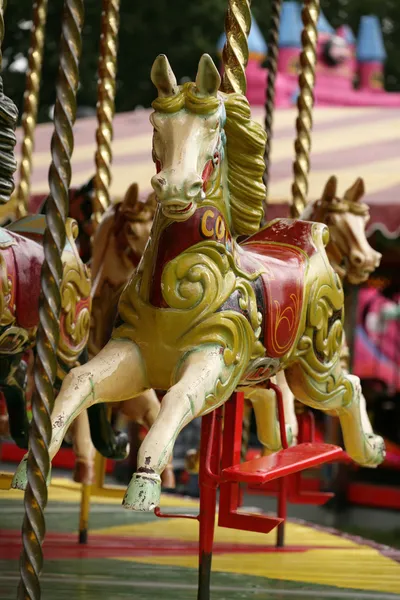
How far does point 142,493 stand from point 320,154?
580 cm

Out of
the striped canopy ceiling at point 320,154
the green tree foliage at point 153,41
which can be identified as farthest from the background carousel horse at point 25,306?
the green tree foliage at point 153,41

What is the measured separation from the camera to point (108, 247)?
3.27m

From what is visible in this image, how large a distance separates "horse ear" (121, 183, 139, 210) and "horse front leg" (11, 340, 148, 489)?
111 cm

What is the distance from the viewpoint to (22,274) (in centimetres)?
254

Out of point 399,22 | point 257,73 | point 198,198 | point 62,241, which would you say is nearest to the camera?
point 62,241

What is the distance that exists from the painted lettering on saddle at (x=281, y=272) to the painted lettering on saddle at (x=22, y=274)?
50 centimetres

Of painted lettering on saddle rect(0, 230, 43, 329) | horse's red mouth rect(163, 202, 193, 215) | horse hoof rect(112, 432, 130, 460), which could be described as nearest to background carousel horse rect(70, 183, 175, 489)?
horse hoof rect(112, 432, 130, 460)

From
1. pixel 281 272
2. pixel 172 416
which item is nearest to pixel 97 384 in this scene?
pixel 172 416

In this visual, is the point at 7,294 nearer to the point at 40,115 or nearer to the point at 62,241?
the point at 62,241

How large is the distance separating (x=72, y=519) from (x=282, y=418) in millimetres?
1781

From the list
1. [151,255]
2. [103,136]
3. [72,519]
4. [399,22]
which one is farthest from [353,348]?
[399,22]

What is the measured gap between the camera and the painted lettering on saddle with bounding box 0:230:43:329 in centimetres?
249

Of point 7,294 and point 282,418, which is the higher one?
point 7,294

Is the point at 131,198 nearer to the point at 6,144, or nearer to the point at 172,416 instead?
the point at 6,144
